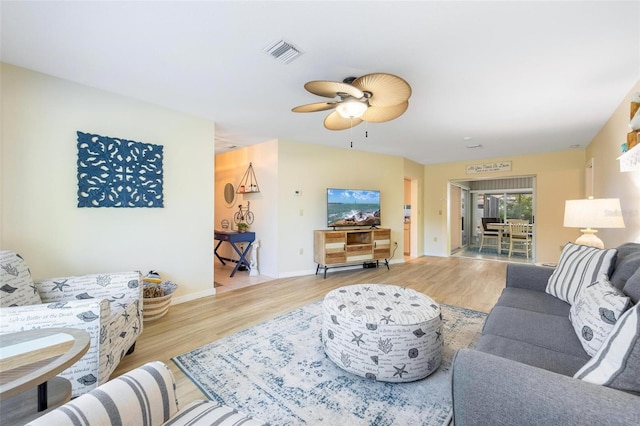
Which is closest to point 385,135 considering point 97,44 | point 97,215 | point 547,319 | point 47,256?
point 547,319

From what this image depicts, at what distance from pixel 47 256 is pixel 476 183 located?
10.4m

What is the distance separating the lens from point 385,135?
415 cm

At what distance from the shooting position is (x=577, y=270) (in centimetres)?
189

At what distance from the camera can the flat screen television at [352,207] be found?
477 centimetres

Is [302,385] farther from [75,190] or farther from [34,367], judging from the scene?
[75,190]

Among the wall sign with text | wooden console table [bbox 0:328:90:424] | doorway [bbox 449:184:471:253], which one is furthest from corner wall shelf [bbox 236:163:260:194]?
doorway [bbox 449:184:471:253]

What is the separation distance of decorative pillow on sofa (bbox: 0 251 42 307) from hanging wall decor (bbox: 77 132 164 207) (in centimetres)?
83

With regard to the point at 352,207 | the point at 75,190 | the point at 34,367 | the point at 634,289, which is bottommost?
the point at 34,367

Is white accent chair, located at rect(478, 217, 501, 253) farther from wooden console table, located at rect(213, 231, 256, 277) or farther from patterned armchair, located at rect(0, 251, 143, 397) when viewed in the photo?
patterned armchair, located at rect(0, 251, 143, 397)

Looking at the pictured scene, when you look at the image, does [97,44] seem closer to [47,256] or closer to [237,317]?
[47,256]

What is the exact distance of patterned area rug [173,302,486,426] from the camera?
4.75 feet

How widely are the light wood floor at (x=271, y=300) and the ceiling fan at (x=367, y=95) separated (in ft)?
7.04

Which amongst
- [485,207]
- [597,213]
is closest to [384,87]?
[597,213]

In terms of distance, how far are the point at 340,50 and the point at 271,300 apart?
9.03ft
